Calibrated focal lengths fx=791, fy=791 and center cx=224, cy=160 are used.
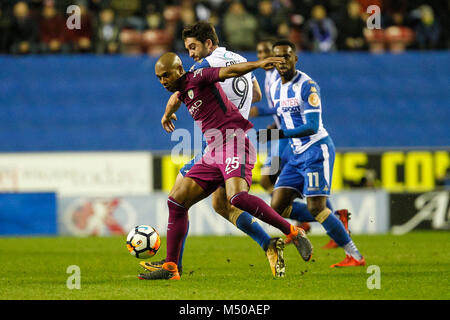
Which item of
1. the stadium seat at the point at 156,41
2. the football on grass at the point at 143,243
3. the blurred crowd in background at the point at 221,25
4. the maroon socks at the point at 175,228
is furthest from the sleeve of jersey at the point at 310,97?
the stadium seat at the point at 156,41

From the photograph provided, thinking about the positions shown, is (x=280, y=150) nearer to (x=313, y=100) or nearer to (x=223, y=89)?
(x=313, y=100)

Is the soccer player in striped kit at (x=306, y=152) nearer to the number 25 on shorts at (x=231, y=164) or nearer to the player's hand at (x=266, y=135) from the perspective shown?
the player's hand at (x=266, y=135)

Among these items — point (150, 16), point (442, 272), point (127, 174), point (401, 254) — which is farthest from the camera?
point (150, 16)

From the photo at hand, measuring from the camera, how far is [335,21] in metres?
17.2

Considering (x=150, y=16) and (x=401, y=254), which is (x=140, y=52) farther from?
(x=401, y=254)

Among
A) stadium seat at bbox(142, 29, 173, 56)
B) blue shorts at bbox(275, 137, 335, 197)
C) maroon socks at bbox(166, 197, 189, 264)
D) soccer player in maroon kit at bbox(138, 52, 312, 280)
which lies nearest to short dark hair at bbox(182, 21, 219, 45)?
soccer player in maroon kit at bbox(138, 52, 312, 280)

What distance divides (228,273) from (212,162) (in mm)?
1404

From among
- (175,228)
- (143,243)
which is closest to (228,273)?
(143,243)

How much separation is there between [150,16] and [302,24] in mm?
3321

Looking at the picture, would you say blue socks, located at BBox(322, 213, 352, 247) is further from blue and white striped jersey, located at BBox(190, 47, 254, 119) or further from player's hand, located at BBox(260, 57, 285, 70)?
player's hand, located at BBox(260, 57, 285, 70)

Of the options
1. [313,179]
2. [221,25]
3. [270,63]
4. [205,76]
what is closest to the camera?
[270,63]

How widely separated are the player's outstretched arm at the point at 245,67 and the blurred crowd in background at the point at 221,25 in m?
10.2

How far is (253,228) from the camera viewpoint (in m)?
7.16
